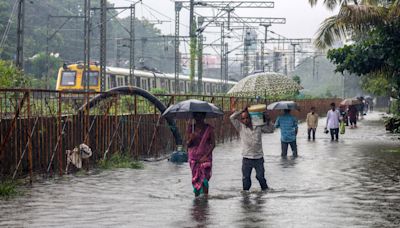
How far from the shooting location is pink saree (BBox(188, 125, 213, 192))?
1225 centimetres

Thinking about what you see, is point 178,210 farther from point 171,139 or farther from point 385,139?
point 385,139

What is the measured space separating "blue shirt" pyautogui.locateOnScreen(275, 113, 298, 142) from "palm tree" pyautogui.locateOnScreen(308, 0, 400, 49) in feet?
21.9

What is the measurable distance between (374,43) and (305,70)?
123m

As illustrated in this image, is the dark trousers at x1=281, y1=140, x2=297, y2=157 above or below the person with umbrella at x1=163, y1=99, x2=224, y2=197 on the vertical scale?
below

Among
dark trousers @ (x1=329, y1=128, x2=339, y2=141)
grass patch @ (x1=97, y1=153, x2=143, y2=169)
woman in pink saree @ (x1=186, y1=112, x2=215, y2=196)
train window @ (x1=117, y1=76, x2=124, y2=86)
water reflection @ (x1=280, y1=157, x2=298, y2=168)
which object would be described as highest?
train window @ (x1=117, y1=76, x2=124, y2=86)

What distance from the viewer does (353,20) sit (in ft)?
85.7

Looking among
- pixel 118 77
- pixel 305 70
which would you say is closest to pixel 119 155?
pixel 118 77

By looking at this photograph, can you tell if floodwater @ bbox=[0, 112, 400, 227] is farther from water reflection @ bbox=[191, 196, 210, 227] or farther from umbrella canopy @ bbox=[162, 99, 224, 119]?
umbrella canopy @ bbox=[162, 99, 224, 119]

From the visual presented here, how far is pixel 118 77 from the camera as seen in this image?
40969 mm

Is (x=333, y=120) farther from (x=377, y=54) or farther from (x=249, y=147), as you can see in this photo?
(x=249, y=147)

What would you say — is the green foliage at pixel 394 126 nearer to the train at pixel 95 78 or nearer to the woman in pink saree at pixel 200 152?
the train at pixel 95 78

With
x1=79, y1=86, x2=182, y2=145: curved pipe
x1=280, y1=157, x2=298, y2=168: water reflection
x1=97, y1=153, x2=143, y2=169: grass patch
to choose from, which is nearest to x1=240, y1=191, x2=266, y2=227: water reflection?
x1=97, y1=153, x2=143, y2=169: grass patch

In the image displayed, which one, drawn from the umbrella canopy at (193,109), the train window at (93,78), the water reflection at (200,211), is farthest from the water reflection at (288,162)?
the train window at (93,78)

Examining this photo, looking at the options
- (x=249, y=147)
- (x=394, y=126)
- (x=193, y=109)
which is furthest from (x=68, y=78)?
(x=249, y=147)
